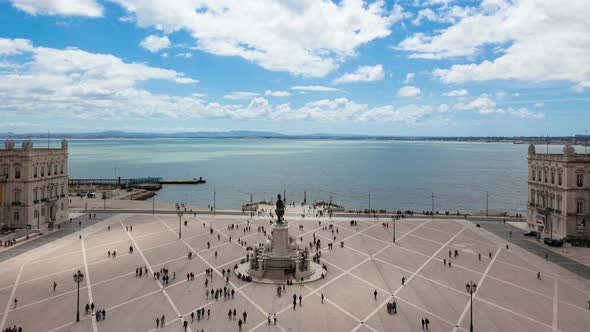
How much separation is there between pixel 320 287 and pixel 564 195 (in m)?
34.2

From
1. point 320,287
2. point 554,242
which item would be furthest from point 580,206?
point 320,287

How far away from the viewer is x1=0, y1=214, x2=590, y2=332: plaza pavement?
91.8ft

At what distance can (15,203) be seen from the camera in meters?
54.4

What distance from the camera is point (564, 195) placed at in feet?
167

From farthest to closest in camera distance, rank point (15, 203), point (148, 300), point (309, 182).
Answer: point (309, 182)
point (15, 203)
point (148, 300)

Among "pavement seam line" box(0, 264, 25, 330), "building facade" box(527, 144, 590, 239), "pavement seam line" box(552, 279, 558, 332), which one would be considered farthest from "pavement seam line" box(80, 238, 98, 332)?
"building facade" box(527, 144, 590, 239)

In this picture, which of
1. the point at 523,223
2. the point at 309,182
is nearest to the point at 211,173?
the point at 309,182

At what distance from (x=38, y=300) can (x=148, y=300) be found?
7.77 m

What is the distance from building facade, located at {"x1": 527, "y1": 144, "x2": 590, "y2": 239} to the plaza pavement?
8292 mm

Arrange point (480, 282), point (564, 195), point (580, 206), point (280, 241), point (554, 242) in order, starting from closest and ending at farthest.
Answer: point (480, 282)
point (280, 241)
point (554, 242)
point (580, 206)
point (564, 195)

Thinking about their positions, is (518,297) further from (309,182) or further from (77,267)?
(309,182)

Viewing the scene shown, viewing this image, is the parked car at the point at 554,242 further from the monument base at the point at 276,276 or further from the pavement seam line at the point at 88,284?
the pavement seam line at the point at 88,284

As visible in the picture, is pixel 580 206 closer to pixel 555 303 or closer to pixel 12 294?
pixel 555 303

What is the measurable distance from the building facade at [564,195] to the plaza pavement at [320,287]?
8292 mm
